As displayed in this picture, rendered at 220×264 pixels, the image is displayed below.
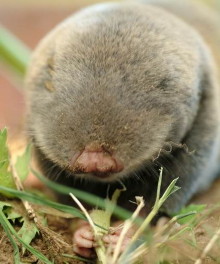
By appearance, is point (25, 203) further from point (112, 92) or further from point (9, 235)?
point (112, 92)

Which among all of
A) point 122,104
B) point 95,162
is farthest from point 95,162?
point 122,104

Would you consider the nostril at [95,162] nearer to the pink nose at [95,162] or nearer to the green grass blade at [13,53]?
the pink nose at [95,162]

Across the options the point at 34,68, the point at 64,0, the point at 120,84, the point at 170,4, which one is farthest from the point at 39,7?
the point at 120,84

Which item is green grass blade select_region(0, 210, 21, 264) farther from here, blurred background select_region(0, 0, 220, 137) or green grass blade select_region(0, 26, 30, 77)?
blurred background select_region(0, 0, 220, 137)

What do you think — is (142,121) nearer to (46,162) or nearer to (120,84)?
(120,84)

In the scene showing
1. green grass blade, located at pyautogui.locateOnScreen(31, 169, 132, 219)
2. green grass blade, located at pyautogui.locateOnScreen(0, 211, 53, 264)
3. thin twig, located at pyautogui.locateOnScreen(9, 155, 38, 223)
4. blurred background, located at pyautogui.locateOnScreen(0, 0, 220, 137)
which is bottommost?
blurred background, located at pyautogui.locateOnScreen(0, 0, 220, 137)

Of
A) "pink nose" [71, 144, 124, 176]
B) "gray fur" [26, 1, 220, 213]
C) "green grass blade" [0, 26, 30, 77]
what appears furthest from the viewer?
"green grass blade" [0, 26, 30, 77]

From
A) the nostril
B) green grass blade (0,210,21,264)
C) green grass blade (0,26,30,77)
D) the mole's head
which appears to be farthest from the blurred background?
the nostril

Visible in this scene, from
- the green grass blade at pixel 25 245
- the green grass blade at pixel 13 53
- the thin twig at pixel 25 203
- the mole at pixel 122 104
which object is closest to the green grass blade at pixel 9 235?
the green grass blade at pixel 25 245
